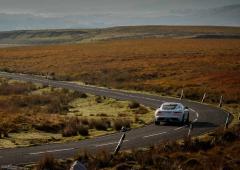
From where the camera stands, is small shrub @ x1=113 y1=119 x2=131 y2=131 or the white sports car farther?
the white sports car

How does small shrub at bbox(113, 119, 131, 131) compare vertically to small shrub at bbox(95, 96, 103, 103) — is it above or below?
above

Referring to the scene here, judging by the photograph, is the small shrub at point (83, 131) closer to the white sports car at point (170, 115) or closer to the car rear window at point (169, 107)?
the white sports car at point (170, 115)

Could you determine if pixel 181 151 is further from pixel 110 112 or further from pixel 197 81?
pixel 197 81

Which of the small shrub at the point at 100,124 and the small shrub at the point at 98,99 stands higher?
the small shrub at the point at 100,124

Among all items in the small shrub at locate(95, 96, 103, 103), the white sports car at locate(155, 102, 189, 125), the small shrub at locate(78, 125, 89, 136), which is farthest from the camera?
the small shrub at locate(95, 96, 103, 103)

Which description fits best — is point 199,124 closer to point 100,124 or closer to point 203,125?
point 203,125

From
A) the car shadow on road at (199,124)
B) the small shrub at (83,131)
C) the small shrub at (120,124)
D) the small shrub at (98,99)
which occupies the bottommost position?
the small shrub at (98,99)

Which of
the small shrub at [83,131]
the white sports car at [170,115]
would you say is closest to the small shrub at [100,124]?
the small shrub at [83,131]

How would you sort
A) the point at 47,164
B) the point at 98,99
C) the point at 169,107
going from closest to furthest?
the point at 47,164 < the point at 169,107 < the point at 98,99

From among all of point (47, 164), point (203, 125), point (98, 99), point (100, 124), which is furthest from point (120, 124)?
point (98, 99)

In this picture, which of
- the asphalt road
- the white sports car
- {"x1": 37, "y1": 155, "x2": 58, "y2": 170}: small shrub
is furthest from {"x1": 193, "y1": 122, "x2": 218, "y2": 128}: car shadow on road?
{"x1": 37, "y1": 155, "x2": 58, "y2": 170}: small shrub

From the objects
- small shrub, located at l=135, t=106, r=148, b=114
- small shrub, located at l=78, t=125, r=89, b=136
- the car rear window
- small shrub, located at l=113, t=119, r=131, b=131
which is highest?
the car rear window

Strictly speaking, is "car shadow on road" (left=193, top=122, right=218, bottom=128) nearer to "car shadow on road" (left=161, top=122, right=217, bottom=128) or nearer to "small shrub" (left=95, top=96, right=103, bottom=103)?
"car shadow on road" (left=161, top=122, right=217, bottom=128)

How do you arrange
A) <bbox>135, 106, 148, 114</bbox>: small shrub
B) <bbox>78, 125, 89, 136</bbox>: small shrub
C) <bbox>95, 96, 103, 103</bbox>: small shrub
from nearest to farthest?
<bbox>78, 125, 89, 136</bbox>: small shrub < <bbox>135, 106, 148, 114</bbox>: small shrub < <bbox>95, 96, 103, 103</bbox>: small shrub
